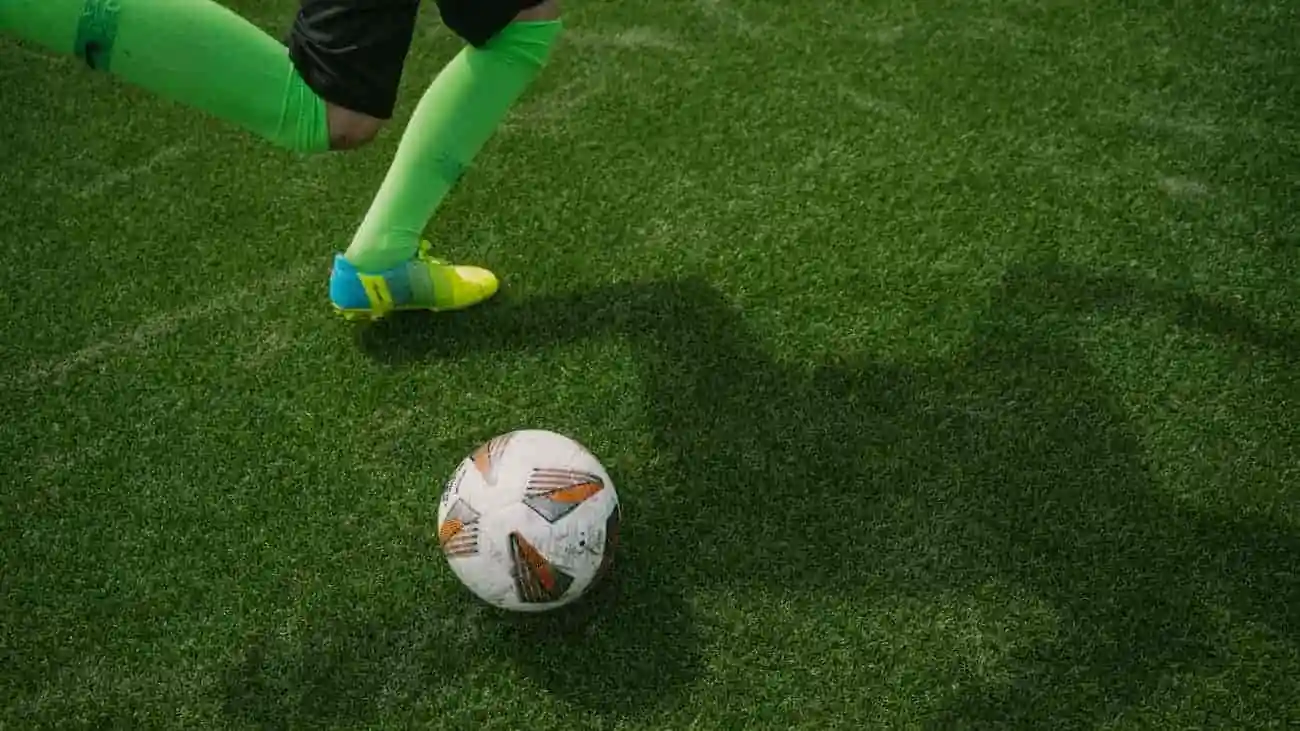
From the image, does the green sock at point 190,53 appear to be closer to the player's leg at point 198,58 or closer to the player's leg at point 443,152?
the player's leg at point 198,58

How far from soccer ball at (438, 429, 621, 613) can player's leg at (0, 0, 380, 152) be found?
0.53 metres

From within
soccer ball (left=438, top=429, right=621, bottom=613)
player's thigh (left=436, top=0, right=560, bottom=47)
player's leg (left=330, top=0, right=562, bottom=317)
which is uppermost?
player's thigh (left=436, top=0, right=560, bottom=47)

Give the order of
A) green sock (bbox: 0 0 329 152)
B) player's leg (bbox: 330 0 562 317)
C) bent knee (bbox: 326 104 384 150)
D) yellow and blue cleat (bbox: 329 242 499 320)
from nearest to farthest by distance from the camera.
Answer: green sock (bbox: 0 0 329 152), bent knee (bbox: 326 104 384 150), player's leg (bbox: 330 0 562 317), yellow and blue cleat (bbox: 329 242 499 320)

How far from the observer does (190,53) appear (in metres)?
1.53

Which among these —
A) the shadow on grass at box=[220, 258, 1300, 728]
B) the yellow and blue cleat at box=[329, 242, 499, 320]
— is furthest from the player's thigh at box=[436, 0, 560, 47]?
the shadow on grass at box=[220, 258, 1300, 728]

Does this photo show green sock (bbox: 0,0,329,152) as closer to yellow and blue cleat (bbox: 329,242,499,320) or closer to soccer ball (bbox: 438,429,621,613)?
yellow and blue cleat (bbox: 329,242,499,320)

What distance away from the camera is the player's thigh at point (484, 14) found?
5.46ft

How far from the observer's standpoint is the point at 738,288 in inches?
80.7

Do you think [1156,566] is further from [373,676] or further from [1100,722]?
[373,676]

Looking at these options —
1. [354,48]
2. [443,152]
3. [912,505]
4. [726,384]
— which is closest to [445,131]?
[443,152]

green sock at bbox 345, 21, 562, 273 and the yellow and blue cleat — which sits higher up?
green sock at bbox 345, 21, 562, 273

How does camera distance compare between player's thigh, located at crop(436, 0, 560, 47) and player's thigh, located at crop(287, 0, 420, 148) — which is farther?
player's thigh, located at crop(436, 0, 560, 47)

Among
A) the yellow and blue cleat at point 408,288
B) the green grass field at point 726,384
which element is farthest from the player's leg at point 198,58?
the green grass field at point 726,384

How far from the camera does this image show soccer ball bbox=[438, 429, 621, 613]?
150 centimetres
